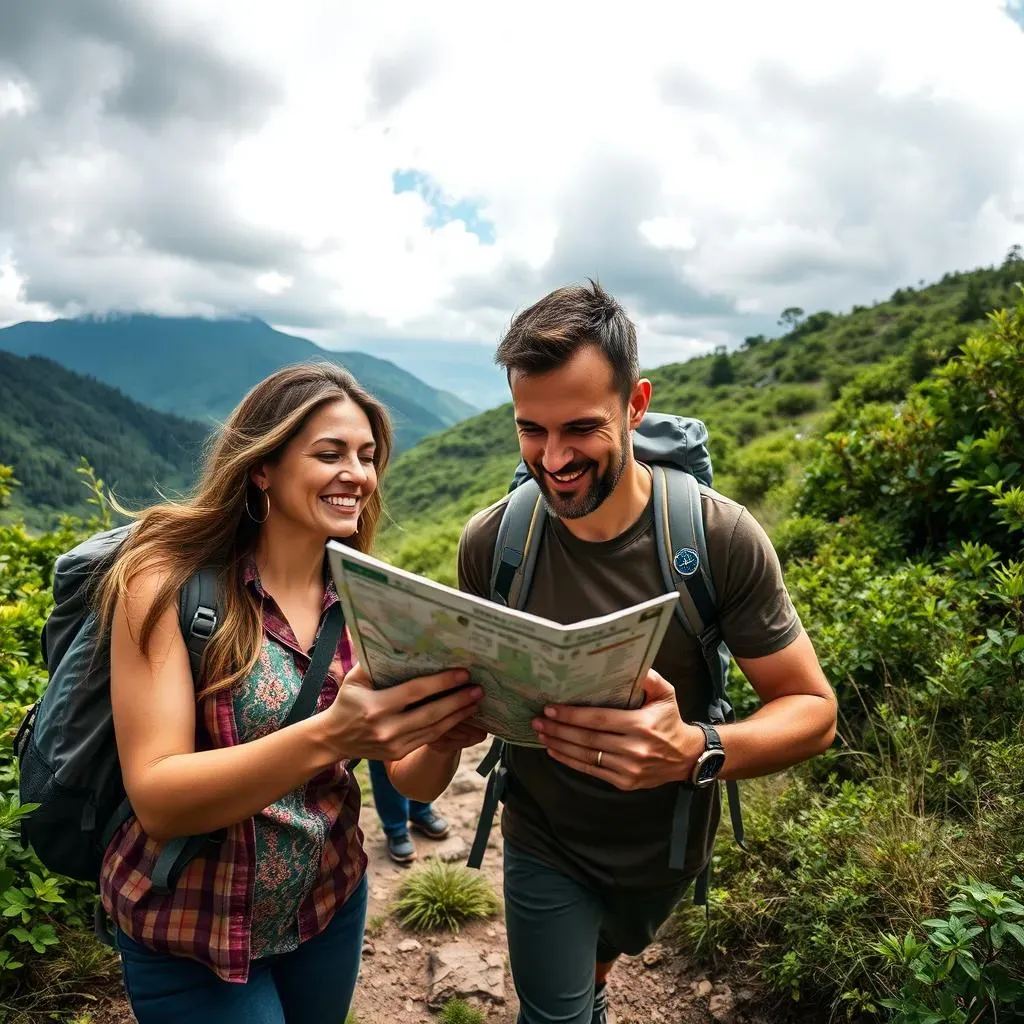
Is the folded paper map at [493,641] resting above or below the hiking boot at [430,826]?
above

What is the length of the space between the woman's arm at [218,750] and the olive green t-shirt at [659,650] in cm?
69

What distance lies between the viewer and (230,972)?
1850 millimetres

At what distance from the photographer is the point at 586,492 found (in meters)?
2.15

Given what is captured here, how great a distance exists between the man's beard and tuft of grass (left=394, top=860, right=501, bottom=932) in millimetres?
3083

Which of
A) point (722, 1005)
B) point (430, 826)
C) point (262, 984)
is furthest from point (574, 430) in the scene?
point (430, 826)

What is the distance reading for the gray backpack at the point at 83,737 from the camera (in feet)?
6.04

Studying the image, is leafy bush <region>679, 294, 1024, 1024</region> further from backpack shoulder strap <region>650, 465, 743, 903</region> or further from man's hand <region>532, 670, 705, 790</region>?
man's hand <region>532, 670, 705, 790</region>

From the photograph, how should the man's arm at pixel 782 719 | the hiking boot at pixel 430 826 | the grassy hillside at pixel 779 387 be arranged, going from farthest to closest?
the grassy hillside at pixel 779 387
the hiking boot at pixel 430 826
the man's arm at pixel 782 719

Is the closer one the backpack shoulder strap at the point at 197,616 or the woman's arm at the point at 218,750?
the woman's arm at the point at 218,750

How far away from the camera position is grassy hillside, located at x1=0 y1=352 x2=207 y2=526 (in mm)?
113625

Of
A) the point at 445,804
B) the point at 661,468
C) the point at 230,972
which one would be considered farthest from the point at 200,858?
the point at 445,804

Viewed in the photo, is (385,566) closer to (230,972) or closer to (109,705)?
(109,705)

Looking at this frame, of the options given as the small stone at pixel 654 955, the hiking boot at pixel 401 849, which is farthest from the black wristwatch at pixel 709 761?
the hiking boot at pixel 401 849

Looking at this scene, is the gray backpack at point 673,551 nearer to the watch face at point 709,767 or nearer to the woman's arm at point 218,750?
the watch face at point 709,767
